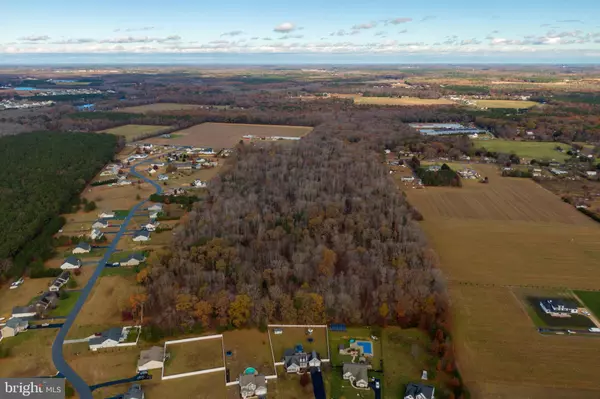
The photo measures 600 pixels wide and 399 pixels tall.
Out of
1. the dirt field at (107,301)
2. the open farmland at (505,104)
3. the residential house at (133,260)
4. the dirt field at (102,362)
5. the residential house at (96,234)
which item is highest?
the open farmland at (505,104)

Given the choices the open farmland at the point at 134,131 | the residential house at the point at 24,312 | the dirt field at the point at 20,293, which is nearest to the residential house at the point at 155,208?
the dirt field at the point at 20,293

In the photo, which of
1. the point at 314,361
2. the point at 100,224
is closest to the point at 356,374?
the point at 314,361

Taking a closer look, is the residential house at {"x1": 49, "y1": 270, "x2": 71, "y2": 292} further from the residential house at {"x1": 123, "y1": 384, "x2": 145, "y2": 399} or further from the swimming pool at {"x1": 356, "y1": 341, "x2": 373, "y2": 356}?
the swimming pool at {"x1": 356, "y1": 341, "x2": 373, "y2": 356}

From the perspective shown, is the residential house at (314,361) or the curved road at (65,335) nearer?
the curved road at (65,335)

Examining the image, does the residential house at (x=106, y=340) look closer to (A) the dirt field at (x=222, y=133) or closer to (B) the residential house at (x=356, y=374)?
(B) the residential house at (x=356, y=374)

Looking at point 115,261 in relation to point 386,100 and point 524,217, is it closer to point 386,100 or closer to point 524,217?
point 524,217

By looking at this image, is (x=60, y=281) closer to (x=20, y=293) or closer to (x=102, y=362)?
(x=20, y=293)
